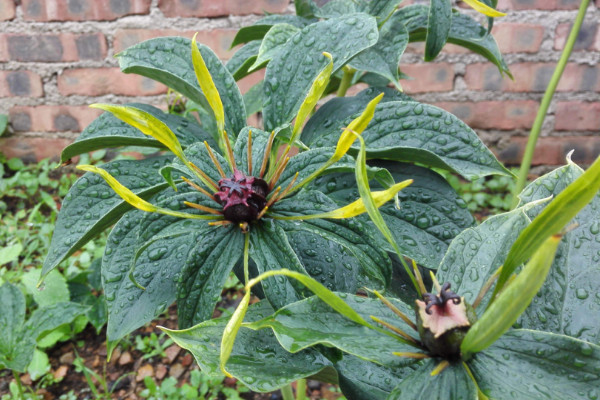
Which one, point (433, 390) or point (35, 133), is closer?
point (433, 390)

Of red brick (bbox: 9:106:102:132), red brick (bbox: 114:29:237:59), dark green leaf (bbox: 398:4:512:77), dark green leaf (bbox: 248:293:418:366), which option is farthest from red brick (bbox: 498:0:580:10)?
dark green leaf (bbox: 248:293:418:366)

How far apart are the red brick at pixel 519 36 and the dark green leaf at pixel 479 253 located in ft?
3.91

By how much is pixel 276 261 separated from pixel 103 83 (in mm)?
1324

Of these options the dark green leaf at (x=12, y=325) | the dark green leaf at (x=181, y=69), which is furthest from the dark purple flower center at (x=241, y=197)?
the dark green leaf at (x=12, y=325)

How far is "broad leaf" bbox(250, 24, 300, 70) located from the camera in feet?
1.61

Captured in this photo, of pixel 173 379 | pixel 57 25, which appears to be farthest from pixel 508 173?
pixel 57 25

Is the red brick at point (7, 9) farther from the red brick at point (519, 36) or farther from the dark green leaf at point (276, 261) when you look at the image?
the dark green leaf at point (276, 261)

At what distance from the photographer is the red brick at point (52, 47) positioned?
4.70 ft

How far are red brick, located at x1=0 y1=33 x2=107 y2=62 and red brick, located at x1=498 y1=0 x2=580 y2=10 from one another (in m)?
1.08

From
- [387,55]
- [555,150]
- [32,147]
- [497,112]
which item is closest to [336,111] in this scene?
[387,55]

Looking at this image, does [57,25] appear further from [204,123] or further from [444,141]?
[444,141]

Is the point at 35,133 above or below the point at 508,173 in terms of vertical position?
below

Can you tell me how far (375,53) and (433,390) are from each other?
0.35m

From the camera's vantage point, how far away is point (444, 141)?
1.47 feet
